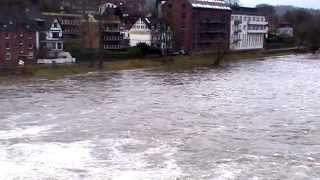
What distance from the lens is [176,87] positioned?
31.7m

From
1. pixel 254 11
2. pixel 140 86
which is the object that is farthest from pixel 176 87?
pixel 254 11

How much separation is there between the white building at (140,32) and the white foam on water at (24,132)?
44.2 meters

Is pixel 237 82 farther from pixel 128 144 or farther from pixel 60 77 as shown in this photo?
pixel 128 144

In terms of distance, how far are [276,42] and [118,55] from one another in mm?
42459

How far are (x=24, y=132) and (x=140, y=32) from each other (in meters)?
46.6

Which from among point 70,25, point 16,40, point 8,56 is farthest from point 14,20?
point 70,25

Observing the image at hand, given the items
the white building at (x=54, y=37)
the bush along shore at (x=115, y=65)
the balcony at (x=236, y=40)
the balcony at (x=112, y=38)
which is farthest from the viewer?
the balcony at (x=236, y=40)

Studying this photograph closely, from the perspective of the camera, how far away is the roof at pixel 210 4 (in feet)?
216

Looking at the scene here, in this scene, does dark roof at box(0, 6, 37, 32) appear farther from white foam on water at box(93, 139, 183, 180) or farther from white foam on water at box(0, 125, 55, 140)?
white foam on water at box(93, 139, 183, 180)

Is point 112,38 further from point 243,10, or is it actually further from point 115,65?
point 243,10

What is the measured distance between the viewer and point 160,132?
682 inches

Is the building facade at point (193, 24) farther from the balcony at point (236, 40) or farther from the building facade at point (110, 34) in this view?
the building facade at point (110, 34)

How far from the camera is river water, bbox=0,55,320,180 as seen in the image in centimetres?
1288

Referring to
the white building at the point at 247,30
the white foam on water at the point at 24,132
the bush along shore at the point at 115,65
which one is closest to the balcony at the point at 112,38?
the bush along shore at the point at 115,65
